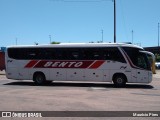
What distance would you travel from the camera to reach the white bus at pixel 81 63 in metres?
21.5

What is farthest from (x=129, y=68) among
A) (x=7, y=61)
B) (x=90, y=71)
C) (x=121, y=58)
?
(x=7, y=61)

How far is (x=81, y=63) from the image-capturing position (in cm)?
2250

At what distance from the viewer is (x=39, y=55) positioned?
23.4m

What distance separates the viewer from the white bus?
846 inches

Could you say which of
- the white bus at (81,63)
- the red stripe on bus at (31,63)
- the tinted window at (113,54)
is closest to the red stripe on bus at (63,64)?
the white bus at (81,63)

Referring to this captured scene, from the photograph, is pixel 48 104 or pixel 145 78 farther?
pixel 145 78

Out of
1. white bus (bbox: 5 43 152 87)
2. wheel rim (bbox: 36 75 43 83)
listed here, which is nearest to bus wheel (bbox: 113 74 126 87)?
white bus (bbox: 5 43 152 87)

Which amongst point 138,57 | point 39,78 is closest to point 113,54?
point 138,57

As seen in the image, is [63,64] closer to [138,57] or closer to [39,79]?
[39,79]

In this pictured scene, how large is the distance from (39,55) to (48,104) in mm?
11137

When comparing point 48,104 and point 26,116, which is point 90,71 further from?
point 26,116

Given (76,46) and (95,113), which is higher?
(76,46)

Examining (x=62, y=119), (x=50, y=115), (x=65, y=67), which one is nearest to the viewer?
(x=62, y=119)

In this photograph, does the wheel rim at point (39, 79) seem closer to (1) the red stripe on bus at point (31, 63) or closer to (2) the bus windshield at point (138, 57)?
(1) the red stripe on bus at point (31, 63)
